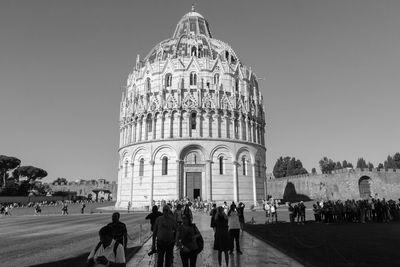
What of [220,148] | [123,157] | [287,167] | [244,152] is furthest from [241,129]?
[287,167]

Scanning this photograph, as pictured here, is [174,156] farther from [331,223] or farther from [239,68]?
[331,223]

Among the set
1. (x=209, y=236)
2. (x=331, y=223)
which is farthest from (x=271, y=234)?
(x=331, y=223)

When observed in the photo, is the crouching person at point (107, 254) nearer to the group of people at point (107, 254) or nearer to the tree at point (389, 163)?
the group of people at point (107, 254)

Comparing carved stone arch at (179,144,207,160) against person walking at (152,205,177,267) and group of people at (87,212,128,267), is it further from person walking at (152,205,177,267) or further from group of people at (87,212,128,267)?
group of people at (87,212,128,267)

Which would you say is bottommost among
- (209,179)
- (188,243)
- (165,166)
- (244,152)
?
(188,243)

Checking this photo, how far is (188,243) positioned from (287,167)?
120727 millimetres

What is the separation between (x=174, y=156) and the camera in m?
46.8

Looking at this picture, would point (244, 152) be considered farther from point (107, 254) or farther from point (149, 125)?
point (107, 254)

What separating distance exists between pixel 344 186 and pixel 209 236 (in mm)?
64569

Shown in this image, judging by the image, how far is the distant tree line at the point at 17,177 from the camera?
8718 cm

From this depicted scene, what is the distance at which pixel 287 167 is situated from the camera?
122250mm

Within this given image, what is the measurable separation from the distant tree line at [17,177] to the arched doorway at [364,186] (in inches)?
3694

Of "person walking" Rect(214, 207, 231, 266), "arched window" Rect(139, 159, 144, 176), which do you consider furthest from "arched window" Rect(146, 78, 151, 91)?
"person walking" Rect(214, 207, 231, 266)

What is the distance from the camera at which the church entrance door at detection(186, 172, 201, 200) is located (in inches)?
1828
